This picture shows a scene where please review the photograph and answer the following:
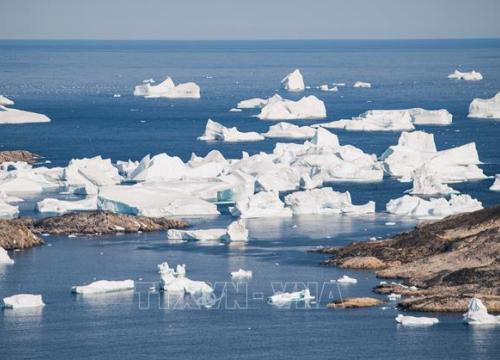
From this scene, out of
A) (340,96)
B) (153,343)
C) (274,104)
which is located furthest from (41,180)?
(340,96)

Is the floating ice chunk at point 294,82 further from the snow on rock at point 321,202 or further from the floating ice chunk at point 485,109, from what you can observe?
the snow on rock at point 321,202

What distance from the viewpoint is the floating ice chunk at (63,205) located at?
5369 cm

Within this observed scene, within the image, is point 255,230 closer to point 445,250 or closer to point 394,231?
point 394,231

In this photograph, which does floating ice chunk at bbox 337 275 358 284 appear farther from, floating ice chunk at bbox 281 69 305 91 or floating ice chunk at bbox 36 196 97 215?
floating ice chunk at bbox 281 69 305 91

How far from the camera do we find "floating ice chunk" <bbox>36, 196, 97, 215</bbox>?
53688 millimetres

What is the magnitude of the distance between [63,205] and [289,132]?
102 ft

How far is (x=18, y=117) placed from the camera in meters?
95.9

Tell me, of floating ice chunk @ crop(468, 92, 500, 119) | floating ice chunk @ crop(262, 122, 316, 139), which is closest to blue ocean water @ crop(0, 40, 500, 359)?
floating ice chunk @ crop(262, 122, 316, 139)

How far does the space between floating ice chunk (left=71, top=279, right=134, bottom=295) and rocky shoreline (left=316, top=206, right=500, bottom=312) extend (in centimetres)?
676

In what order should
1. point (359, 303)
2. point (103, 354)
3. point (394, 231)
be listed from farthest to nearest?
point (394, 231)
point (359, 303)
point (103, 354)

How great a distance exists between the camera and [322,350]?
3238cm

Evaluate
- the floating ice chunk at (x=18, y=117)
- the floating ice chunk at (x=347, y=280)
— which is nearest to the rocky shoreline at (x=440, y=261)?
the floating ice chunk at (x=347, y=280)

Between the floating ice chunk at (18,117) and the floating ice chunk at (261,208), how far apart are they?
1745 inches

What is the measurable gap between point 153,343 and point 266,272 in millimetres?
9084
